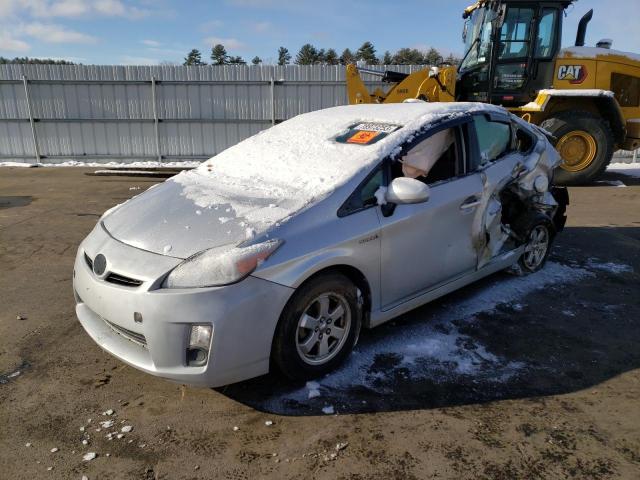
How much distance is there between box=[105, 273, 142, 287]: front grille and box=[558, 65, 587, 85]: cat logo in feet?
31.8

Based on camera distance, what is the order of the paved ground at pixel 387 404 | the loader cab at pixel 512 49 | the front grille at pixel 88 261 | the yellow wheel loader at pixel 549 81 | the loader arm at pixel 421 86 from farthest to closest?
the loader arm at pixel 421 86 → the yellow wheel loader at pixel 549 81 → the loader cab at pixel 512 49 → the front grille at pixel 88 261 → the paved ground at pixel 387 404

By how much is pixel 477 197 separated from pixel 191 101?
11.4m

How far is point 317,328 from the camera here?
2.96m

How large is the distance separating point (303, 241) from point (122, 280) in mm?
1021

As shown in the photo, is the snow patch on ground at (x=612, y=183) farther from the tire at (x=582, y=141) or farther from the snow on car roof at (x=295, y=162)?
the snow on car roof at (x=295, y=162)

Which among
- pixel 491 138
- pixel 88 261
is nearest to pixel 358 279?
pixel 88 261

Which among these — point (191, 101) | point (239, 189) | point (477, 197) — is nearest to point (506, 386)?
point (477, 197)

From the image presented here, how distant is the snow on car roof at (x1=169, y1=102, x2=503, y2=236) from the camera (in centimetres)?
312

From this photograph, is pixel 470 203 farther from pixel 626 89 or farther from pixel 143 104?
pixel 143 104

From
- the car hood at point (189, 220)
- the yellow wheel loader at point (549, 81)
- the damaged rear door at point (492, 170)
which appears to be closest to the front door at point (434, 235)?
the damaged rear door at point (492, 170)

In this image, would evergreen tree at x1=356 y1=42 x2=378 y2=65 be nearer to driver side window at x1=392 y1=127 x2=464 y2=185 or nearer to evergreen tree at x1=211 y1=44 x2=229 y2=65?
evergreen tree at x1=211 y1=44 x2=229 y2=65

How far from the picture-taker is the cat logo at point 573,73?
31.9 ft

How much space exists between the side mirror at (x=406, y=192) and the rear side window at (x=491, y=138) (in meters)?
0.99

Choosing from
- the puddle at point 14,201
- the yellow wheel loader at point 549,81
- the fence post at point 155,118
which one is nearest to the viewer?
the puddle at point 14,201
